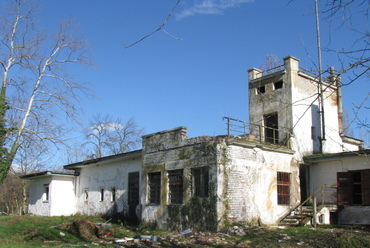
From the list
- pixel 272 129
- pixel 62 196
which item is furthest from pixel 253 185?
pixel 62 196

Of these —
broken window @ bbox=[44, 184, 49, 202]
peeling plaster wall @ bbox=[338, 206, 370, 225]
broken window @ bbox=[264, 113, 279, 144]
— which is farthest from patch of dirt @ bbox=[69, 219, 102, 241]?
broken window @ bbox=[44, 184, 49, 202]

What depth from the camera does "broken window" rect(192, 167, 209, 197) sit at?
17819 mm

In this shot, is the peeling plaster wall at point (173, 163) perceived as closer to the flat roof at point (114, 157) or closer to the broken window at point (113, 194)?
the flat roof at point (114, 157)

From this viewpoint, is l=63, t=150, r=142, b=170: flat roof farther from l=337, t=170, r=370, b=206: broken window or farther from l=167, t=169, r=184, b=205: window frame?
l=337, t=170, r=370, b=206: broken window

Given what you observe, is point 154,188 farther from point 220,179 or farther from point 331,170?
point 331,170

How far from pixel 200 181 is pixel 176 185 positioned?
167 centimetres

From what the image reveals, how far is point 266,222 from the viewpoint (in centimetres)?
1847

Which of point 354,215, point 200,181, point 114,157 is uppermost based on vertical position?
point 114,157

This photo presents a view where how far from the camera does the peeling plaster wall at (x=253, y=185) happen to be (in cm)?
1736

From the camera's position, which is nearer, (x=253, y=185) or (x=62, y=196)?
(x=253, y=185)

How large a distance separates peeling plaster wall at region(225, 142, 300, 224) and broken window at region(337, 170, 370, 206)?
2354mm

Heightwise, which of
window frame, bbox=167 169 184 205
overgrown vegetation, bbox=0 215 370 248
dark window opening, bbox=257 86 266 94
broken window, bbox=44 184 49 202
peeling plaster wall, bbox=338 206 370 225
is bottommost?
overgrown vegetation, bbox=0 215 370 248

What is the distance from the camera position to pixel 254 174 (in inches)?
726

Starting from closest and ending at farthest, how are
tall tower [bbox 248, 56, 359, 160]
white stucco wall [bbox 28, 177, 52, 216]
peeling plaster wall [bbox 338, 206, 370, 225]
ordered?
peeling plaster wall [bbox 338, 206, 370, 225] → tall tower [bbox 248, 56, 359, 160] → white stucco wall [bbox 28, 177, 52, 216]
